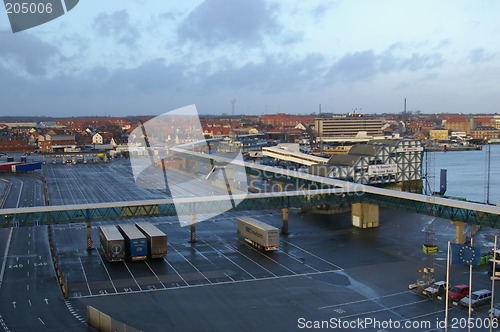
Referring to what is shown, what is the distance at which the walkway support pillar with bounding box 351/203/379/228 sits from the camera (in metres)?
29.8

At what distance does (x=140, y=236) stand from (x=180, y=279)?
3.86 meters

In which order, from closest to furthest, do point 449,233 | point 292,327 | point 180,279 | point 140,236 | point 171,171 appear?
point 292,327 < point 180,279 < point 140,236 < point 449,233 < point 171,171

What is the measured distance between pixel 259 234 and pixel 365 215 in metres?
8.06

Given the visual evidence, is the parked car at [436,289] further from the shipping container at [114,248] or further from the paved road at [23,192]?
the paved road at [23,192]

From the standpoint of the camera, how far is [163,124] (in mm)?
125312

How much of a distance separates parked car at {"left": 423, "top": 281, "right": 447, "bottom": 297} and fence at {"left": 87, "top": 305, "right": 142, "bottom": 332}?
10374mm

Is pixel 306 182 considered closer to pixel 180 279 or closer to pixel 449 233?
pixel 449 233

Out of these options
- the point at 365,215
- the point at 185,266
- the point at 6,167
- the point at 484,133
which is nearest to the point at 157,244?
the point at 185,266

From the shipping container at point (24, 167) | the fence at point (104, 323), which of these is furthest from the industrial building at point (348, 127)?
the fence at point (104, 323)

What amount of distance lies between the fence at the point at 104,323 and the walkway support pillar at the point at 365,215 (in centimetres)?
1809

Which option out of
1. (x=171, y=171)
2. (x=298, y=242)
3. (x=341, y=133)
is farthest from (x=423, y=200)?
(x=341, y=133)

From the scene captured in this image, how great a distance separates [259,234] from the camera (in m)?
24.7

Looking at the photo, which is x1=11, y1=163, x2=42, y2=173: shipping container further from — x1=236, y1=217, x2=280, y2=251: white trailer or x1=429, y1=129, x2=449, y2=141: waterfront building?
x1=429, y1=129, x2=449, y2=141: waterfront building

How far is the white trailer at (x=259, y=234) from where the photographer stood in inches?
952
